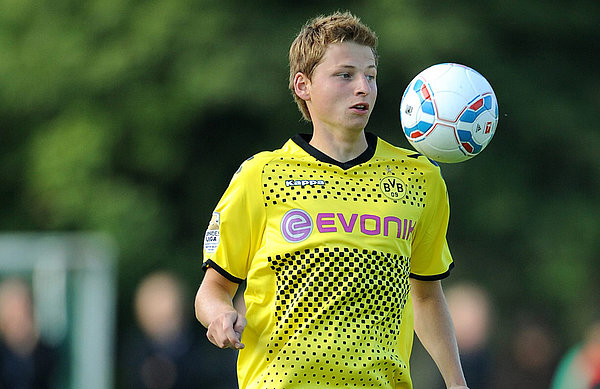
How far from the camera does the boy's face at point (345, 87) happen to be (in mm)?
5656

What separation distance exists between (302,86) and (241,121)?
11.6m

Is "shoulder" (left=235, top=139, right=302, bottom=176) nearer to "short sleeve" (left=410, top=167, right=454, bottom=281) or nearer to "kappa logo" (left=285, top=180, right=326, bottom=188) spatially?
"kappa logo" (left=285, top=180, right=326, bottom=188)

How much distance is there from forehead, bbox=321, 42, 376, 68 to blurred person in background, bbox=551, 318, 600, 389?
6.66 m

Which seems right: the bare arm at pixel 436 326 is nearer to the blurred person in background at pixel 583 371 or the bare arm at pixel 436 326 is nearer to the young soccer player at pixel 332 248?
the young soccer player at pixel 332 248

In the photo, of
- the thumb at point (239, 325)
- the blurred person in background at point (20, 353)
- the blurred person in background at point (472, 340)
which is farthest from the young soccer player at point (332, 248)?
the blurred person in background at point (20, 353)

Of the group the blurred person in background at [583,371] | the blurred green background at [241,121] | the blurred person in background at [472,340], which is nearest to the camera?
the blurred person in background at [472,340]

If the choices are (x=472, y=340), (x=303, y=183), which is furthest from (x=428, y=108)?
(x=472, y=340)

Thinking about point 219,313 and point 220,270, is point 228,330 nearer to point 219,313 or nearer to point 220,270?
point 219,313

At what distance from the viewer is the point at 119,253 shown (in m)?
17.2

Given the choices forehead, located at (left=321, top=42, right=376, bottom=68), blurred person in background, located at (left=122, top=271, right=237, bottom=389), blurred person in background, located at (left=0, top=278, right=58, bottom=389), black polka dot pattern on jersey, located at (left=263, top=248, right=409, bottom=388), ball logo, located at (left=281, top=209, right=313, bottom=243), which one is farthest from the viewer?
blurred person in background, located at (left=0, top=278, right=58, bottom=389)

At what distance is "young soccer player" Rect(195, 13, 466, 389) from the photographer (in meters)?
5.38

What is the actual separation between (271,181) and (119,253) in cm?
1180

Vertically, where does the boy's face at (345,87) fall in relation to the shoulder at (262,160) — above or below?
above

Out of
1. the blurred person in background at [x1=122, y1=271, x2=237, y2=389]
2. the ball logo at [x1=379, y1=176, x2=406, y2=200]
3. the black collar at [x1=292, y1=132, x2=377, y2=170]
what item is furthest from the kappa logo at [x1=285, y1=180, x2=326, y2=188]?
the blurred person in background at [x1=122, y1=271, x2=237, y2=389]
